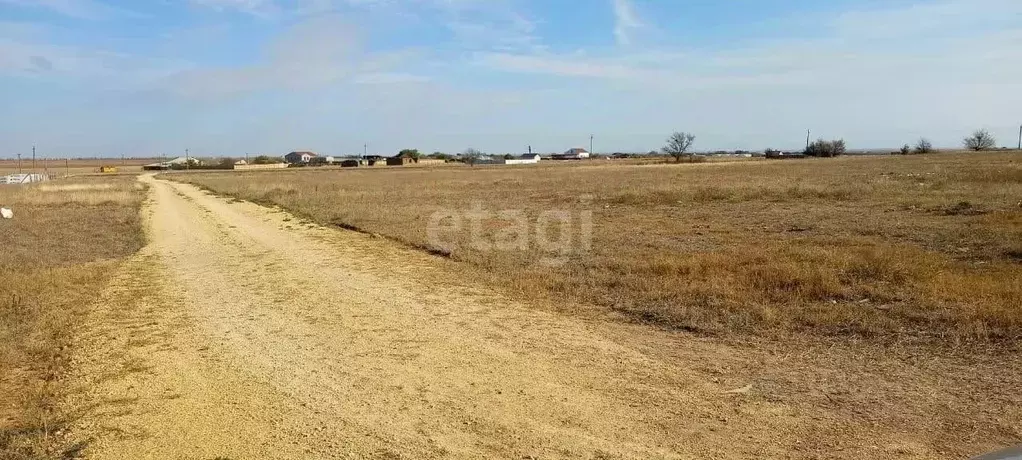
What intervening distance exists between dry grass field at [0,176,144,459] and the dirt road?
0.26 meters

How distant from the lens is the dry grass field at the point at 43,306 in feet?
15.7

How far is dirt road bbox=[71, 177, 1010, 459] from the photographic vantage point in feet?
14.3

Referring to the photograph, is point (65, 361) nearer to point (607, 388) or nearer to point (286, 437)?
point (286, 437)

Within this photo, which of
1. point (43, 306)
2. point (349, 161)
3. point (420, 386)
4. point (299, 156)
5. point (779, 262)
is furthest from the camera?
point (299, 156)

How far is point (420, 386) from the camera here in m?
5.50

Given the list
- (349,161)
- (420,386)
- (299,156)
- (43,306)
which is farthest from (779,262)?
(299,156)

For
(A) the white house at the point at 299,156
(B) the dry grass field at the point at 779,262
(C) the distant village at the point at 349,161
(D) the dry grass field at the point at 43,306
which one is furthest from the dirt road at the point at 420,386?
(A) the white house at the point at 299,156

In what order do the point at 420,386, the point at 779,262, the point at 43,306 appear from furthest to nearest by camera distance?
the point at 779,262
the point at 43,306
the point at 420,386

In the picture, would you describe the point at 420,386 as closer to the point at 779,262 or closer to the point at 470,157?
the point at 779,262

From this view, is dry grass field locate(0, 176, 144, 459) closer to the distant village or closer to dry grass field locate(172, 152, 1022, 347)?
dry grass field locate(172, 152, 1022, 347)

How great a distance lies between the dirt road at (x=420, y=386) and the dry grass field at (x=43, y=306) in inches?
10.2

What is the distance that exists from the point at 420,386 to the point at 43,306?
5945 mm

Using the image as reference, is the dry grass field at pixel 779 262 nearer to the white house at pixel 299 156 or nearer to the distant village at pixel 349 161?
the distant village at pixel 349 161

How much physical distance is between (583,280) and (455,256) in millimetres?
3338
